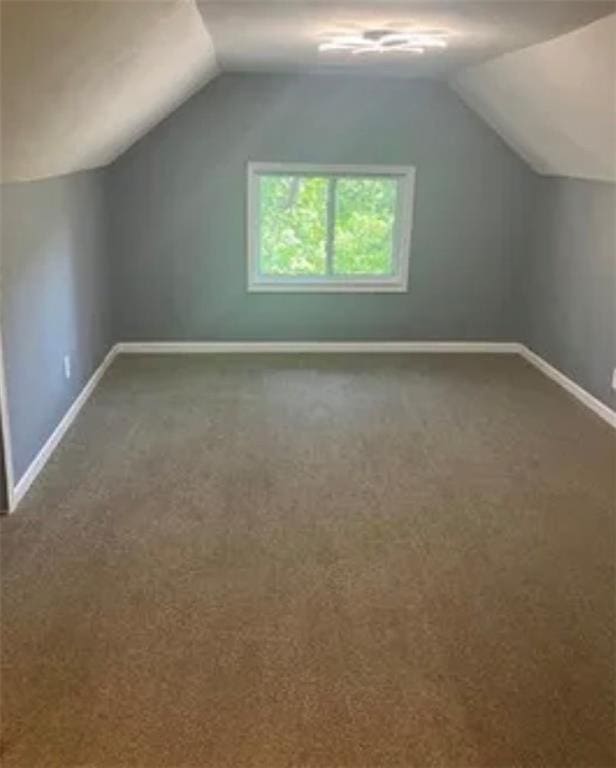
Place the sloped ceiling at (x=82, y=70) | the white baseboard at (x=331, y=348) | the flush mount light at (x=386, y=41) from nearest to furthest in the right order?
the sloped ceiling at (x=82, y=70) → the flush mount light at (x=386, y=41) → the white baseboard at (x=331, y=348)

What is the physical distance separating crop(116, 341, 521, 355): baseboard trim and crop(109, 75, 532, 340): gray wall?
6cm

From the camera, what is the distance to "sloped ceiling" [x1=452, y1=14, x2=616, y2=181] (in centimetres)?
340

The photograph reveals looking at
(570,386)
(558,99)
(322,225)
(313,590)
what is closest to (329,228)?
(322,225)

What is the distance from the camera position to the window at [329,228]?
6027 millimetres

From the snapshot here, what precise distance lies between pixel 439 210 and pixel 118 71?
3436mm

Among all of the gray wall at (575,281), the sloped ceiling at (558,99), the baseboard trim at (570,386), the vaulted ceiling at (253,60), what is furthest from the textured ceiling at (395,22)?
the baseboard trim at (570,386)

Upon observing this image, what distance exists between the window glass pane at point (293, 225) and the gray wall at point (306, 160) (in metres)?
0.19

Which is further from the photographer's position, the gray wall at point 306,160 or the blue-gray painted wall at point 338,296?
the gray wall at point 306,160

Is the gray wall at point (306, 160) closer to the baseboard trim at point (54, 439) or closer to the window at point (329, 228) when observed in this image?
the window at point (329, 228)

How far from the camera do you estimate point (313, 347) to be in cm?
630

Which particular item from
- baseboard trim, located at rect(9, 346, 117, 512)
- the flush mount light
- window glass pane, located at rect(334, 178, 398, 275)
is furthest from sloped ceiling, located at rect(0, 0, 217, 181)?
window glass pane, located at rect(334, 178, 398, 275)

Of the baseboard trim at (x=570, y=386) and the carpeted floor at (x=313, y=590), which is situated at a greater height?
the baseboard trim at (x=570, y=386)

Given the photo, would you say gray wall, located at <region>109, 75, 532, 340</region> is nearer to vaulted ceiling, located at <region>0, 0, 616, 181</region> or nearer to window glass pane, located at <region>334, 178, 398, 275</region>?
window glass pane, located at <region>334, 178, 398, 275</region>

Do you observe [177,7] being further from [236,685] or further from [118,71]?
[236,685]
